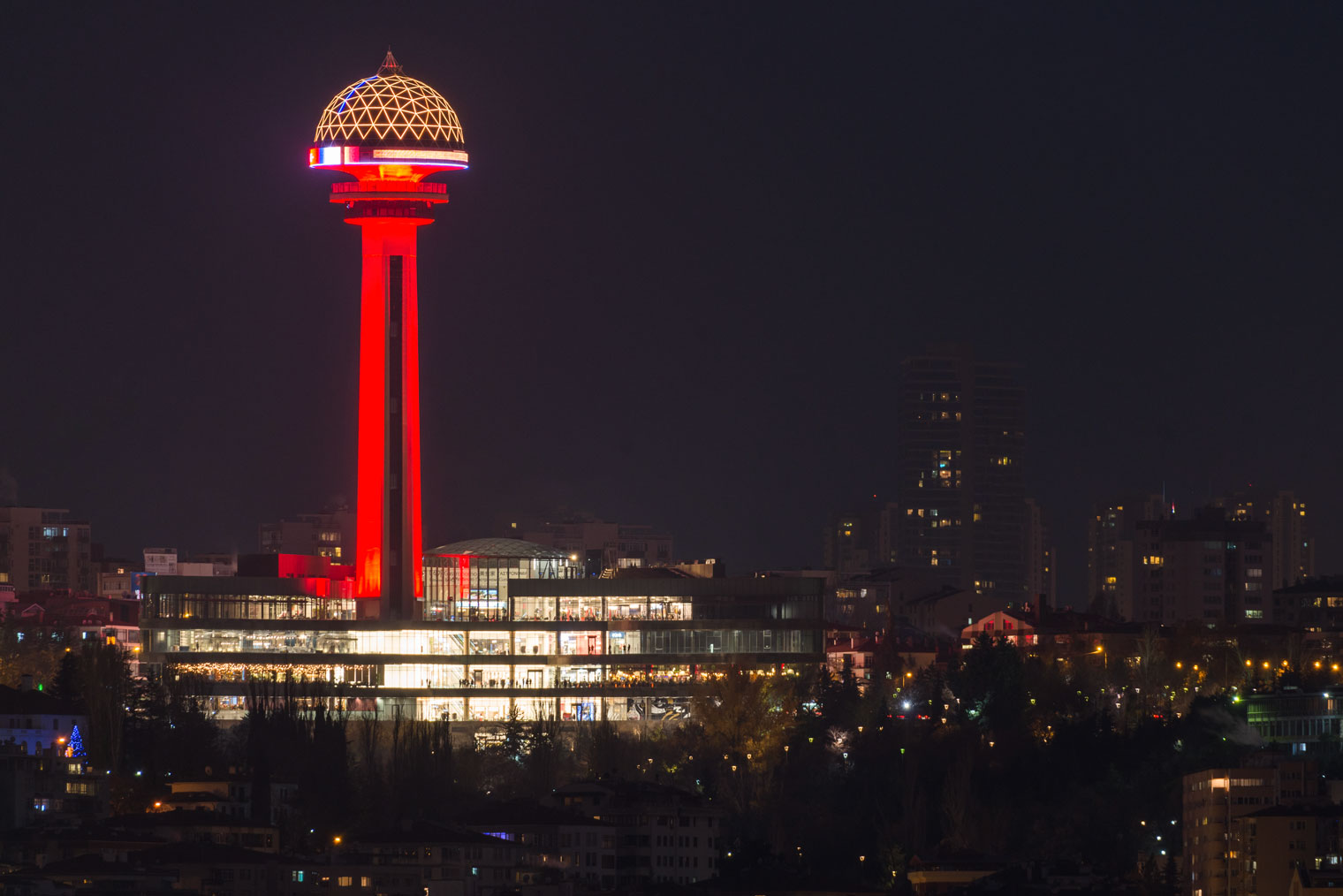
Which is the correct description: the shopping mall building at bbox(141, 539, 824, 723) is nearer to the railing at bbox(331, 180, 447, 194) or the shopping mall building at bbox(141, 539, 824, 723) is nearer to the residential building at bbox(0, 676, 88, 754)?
the residential building at bbox(0, 676, 88, 754)

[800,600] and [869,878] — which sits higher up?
[800,600]

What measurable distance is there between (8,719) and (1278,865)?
1849 inches

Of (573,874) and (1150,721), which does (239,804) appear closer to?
(573,874)

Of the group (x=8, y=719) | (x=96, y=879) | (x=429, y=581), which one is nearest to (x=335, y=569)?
(x=429, y=581)

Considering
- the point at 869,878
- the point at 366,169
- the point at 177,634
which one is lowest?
the point at 869,878

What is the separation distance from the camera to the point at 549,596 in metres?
146

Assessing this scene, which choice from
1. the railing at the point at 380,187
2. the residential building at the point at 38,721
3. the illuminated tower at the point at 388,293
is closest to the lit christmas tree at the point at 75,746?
the residential building at the point at 38,721

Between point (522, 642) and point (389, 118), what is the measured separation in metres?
23.1

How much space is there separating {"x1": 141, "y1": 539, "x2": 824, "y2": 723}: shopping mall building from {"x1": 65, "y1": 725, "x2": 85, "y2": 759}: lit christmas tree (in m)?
17.6

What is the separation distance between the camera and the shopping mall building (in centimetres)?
14400

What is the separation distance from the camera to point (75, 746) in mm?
124938

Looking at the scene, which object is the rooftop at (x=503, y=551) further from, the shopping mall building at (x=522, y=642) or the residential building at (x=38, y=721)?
the residential building at (x=38, y=721)

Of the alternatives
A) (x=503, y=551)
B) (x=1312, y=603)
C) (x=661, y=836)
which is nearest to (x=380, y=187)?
(x=503, y=551)

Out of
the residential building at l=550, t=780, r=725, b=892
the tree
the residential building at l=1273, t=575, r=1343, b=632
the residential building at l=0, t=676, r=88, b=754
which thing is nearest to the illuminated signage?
the residential building at l=0, t=676, r=88, b=754
